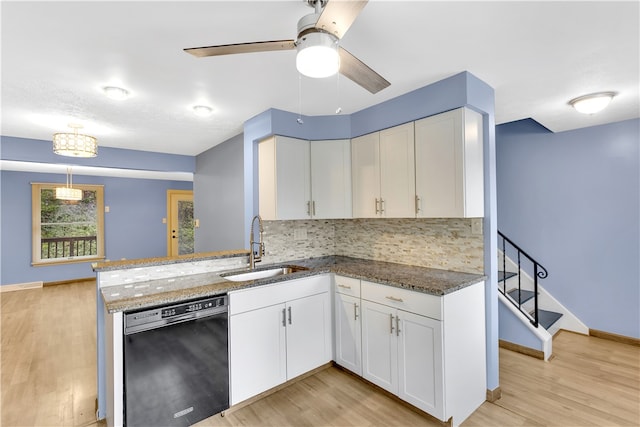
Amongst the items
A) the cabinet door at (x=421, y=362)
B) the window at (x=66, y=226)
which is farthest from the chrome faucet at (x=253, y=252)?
the window at (x=66, y=226)

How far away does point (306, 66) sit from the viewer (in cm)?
127

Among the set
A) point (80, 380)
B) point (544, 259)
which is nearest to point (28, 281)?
point (80, 380)

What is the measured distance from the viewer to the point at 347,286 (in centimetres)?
262

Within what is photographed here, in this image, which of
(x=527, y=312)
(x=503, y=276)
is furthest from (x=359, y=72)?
(x=527, y=312)

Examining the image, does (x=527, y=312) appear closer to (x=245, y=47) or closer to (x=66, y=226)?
(x=245, y=47)

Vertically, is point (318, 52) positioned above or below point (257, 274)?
above

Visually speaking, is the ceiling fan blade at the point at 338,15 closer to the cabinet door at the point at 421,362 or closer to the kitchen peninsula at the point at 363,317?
the kitchen peninsula at the point at 363,317

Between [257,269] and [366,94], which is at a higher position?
[366,94]

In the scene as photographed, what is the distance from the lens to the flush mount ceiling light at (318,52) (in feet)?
3.96

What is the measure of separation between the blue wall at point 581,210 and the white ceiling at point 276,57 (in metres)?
0.55

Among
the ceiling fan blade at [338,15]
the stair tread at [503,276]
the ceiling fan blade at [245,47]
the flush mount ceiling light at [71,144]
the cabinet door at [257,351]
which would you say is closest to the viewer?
the ceiling fan blade at [338,15]

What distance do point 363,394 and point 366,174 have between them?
1.90m

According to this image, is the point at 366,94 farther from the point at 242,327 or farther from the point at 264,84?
the point at 242,327

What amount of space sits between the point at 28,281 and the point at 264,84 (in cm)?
695
